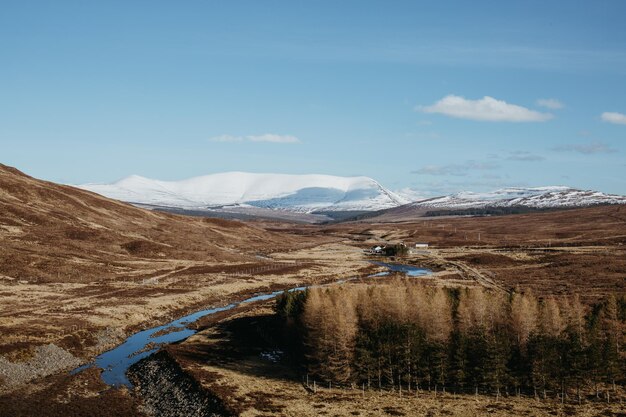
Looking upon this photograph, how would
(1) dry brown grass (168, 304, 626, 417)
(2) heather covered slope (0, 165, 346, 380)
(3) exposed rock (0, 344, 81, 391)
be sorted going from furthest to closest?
(2) heather covered slope (0, 165, 346, 380) → (3) exposed rock (0, 344, 81, 391) → (1) dry brown grass (168, 304, 626, 417)

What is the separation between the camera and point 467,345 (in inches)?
2291

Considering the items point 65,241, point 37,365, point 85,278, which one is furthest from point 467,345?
point 65,241

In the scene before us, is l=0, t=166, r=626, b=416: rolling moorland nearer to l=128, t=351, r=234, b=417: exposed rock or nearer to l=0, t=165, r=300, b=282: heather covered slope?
l=128, t=351, r=234, b=417: exposed rock

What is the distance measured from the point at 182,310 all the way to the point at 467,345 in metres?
59.1

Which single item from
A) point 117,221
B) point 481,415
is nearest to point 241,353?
point 481,415

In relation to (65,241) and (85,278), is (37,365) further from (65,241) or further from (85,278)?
(65,241)

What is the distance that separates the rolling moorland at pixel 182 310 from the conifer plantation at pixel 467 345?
135 cm

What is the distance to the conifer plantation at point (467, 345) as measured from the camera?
55938mm

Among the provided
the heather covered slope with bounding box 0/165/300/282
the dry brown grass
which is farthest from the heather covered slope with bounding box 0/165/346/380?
the dry brown grass

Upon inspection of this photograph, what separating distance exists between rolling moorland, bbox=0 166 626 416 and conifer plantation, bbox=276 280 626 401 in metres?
1.35

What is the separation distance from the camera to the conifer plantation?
55.9m

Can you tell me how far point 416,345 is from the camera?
193 ft

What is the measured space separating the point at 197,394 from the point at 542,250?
560ft

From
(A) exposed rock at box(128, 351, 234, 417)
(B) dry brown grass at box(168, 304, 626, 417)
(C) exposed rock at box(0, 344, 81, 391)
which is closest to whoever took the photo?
A: (B) dry brown grass at box(168, 304, 626, 417)
